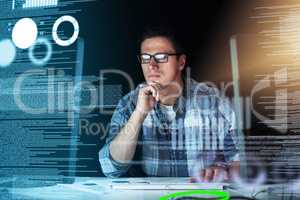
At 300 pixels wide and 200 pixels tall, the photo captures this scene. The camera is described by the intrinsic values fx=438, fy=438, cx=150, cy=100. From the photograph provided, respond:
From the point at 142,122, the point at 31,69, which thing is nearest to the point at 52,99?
the point at 31,69

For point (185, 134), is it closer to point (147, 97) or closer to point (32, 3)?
point (147, 97)

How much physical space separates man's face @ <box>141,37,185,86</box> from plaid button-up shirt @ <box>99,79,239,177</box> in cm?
7

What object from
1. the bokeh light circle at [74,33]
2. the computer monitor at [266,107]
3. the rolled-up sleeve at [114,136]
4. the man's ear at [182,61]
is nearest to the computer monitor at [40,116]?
the bokeh light circle at [74,33]

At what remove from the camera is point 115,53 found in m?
1.96

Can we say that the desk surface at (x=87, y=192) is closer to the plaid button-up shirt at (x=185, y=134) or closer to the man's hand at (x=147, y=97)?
the plaid button-up shirt at (x=185, y=134)

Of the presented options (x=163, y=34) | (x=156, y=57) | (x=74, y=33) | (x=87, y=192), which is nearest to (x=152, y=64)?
(x=156, y=57)

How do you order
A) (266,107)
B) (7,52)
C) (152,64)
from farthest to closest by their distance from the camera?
(7,52)
(152,64)
(266,107)

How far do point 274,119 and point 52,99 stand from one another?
1.00 meters

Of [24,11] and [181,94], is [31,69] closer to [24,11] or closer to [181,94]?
[24,11]

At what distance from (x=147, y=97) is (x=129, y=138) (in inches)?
7.8

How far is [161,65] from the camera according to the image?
1.91 m

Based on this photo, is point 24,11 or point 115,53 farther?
point 24,11

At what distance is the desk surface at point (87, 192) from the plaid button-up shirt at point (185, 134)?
0.07 metres

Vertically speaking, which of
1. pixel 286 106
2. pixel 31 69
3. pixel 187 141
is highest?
pixel 31 69
